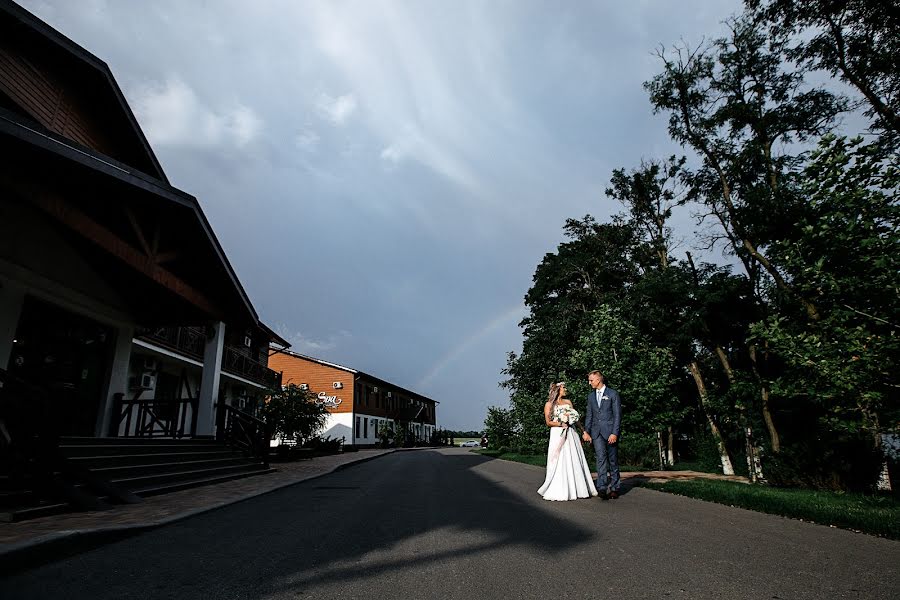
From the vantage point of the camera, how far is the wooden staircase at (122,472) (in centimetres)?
556

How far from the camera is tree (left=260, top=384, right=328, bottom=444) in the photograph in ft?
63.7

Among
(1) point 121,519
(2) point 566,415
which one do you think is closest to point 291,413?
(2) point 566,415

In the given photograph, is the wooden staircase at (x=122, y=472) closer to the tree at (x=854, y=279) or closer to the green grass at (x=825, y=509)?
the green grass at (x=825, y=509)

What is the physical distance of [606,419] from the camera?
313 inches

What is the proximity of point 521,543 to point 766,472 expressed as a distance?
10.2 m

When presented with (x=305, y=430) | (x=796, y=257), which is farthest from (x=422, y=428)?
(x=796, y=257)

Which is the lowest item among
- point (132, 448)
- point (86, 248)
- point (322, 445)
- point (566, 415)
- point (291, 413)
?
point (322, 445)

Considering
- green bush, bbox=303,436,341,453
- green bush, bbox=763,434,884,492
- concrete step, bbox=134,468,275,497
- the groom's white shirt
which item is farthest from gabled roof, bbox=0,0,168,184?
green bush, bbox=763,434,884,492

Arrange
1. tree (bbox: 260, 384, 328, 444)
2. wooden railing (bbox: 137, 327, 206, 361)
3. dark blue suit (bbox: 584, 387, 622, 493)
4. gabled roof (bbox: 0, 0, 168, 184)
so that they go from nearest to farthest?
dark blue suit (bbox: 584, 387, 622, 493) → gabled roof (bbox: 0, 0, 168, 184) → wooden railing (bbox: 137, 327, 206, 361) → tree (bbox: 260, 384, 328, 444)

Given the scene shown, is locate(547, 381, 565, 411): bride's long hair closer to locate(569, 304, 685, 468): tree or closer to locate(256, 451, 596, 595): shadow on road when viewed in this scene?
locate(256, 451, 596, 595): shadow on road

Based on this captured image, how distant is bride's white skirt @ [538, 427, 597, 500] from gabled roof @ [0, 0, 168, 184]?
11.2 m

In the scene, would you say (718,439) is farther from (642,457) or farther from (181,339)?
(181,339)

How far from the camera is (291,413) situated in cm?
1950

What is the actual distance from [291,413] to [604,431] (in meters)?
14.7
